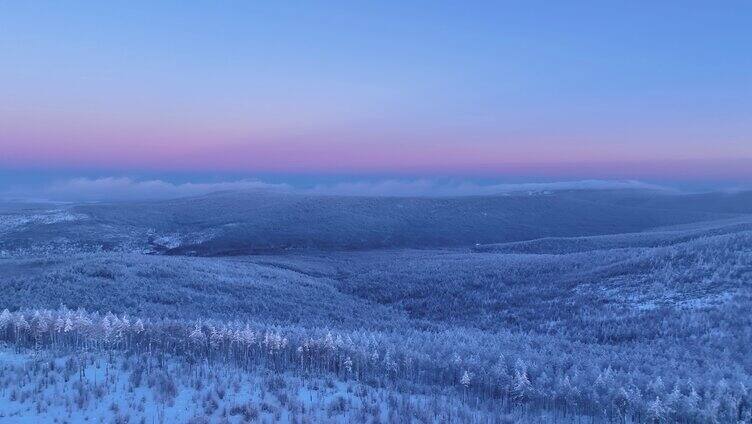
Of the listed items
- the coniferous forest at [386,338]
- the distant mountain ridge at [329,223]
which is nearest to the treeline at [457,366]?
the coniferous forest at [386,338]

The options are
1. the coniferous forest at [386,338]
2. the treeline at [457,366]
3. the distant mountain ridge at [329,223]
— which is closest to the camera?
the coniferous forest at [386,338]

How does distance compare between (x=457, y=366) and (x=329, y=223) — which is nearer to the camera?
(x=457, y=366)

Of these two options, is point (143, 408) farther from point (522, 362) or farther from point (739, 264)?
point (739, 264)

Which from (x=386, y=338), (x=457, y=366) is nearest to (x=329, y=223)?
(x=386, y=338)

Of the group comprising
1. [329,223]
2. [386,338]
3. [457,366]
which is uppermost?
[457,366]

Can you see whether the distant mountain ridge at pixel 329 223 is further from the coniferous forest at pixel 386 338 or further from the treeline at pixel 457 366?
the treeline at pixel 457 366

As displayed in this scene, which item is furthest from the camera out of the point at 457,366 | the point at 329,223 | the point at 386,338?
the point at 329,223

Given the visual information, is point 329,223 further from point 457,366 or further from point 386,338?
point 457,366

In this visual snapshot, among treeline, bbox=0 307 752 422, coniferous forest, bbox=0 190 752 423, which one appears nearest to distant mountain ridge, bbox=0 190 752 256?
coniferous forest, bbox=0 190 752 423

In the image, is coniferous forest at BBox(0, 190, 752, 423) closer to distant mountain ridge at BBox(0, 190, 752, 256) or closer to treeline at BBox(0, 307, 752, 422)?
treeline at BBox(0, 307, 752, 422)

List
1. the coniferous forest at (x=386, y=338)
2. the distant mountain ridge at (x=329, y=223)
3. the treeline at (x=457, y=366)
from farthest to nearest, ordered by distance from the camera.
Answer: the distant mountain ridge at (x=329, y=223)
the treeline at (x=457, y=366)
the coniferous forest at (x=386, y=338)

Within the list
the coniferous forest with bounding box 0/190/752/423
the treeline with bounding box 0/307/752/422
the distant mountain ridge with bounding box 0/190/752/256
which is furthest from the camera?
the distant mountain ridge with bounding box 0/190/752/256
